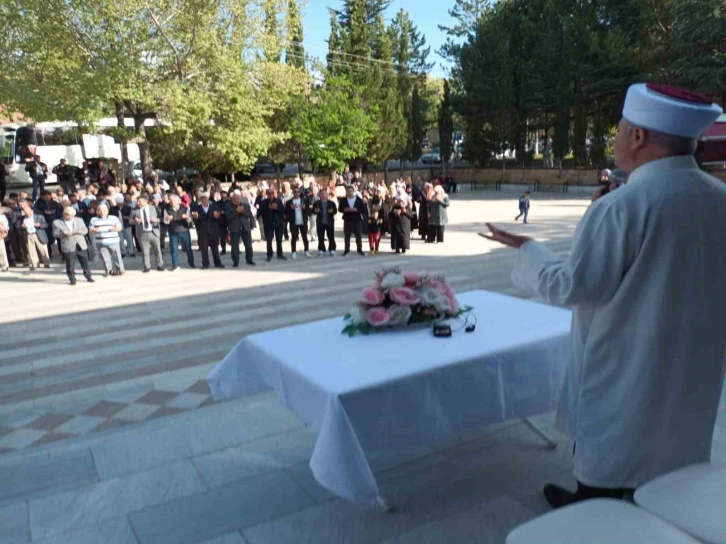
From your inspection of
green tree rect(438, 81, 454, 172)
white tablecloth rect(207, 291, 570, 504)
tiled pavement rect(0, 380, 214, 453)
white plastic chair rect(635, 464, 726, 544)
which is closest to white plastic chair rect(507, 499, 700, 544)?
white plastic chair rect(635, 464, 726, 544)

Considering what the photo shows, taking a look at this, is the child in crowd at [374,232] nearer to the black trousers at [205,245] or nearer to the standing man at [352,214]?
the standing man at [352,214]

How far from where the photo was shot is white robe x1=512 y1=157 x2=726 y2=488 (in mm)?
2436

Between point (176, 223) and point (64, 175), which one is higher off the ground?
point (64, 175)

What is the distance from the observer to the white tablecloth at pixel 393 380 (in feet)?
9.98

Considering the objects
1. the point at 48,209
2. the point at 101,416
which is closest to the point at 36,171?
the point at 48,209

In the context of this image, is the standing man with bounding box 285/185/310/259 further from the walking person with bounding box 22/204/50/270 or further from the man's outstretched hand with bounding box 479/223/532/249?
the man's outstretched hand with bounding box 479/223/532/249

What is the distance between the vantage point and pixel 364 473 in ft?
9.93

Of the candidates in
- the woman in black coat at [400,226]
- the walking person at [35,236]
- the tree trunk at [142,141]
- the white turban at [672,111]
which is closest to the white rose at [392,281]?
the white turban at [672,111]

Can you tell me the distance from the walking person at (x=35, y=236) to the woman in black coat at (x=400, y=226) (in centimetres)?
915

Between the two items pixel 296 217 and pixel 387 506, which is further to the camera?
pixel 296 217

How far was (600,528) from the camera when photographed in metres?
1.92

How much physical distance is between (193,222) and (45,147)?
20.6m

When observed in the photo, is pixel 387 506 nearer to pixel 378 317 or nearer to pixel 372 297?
pixel 378 317

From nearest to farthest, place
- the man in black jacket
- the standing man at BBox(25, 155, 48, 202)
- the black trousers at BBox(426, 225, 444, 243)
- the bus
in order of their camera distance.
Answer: the man in black jacket < the black trousers at BBox(426, 225, 444, 243) < the standing man at BBox(25, 155, 48, 202) < the bus
